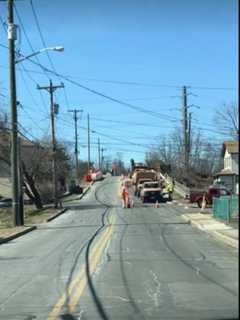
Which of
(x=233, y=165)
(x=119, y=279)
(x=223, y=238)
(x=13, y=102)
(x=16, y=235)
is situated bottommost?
(x=16, y=235)

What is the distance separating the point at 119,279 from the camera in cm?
1315

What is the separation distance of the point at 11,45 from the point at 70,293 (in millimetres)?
23927

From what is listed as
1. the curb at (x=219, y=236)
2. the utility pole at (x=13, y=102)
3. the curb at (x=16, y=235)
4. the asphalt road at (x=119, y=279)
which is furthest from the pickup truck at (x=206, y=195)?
the asphalt road at (x=119, y=279)

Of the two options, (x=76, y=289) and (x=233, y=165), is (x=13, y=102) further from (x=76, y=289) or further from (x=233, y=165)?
(x=233, y=165)

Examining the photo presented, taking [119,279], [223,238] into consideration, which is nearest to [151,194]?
[223,238]

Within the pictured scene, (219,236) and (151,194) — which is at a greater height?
(219,236)

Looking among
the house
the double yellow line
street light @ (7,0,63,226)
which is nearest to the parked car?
street light @ (7,0,63,226)

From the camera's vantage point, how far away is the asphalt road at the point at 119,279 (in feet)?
31.7

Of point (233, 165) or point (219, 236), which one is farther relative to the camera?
point (219, 236)

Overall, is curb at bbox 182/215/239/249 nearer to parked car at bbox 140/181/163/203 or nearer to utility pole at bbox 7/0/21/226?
utility pole at bbox 7/0/21/226

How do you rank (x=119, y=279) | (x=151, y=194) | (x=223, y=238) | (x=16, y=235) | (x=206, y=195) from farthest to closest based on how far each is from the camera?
(x=151, y=194)
(x=206, y=195)
(x=16, y=235)
(x=223, y=238)
(x=119, y=279)

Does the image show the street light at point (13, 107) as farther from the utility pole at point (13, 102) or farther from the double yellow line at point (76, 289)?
the double yellow line at point (76, 289)

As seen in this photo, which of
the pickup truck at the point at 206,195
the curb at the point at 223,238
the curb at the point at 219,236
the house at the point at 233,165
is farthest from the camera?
the pickup truck at the point at 206,195

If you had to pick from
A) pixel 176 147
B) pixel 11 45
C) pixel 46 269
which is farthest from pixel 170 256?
pixel 176 147
